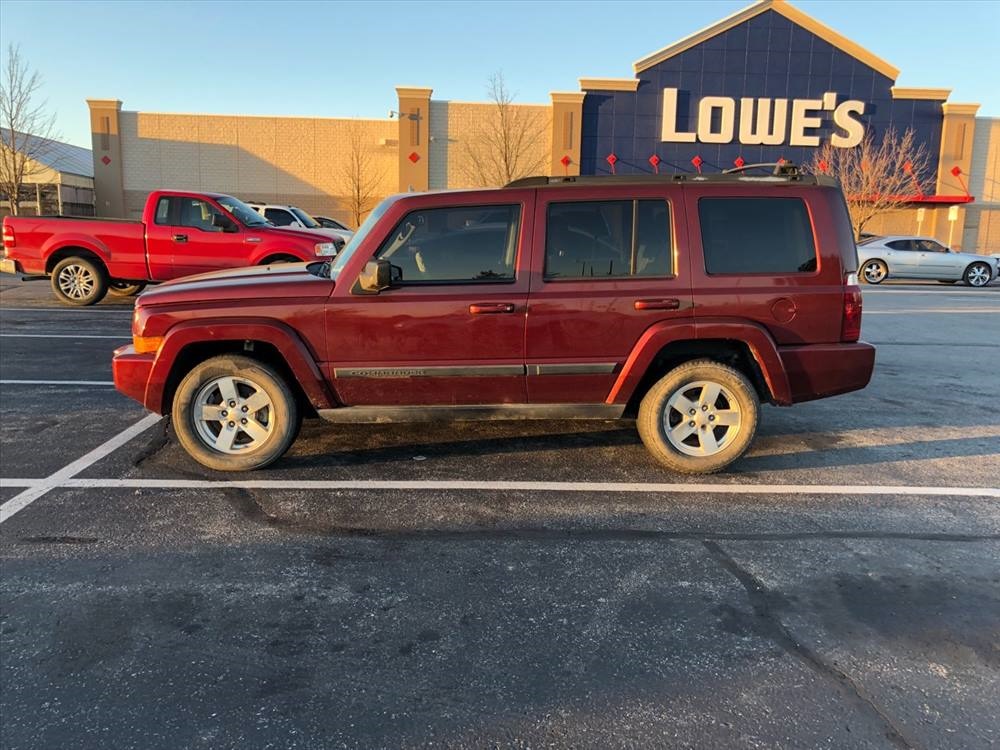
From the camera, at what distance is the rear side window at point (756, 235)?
495 centimetres

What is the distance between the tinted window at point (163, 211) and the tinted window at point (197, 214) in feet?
0.73

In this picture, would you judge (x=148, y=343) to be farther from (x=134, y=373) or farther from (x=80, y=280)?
(x=80, y=280)

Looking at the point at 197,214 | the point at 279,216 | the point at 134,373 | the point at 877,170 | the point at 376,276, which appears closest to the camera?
the point at 376,276

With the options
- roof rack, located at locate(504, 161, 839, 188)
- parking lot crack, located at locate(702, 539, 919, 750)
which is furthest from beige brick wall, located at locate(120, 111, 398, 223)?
parking lot crack, located at locate(702, 539, 919, 750)

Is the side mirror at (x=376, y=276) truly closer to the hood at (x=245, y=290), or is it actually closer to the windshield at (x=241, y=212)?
the hood at (x=245, y=290)

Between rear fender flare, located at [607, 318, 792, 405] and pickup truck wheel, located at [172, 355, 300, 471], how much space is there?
2.26 meters

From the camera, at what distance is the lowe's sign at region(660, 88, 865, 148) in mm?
33531

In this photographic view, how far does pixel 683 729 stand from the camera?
253 cm

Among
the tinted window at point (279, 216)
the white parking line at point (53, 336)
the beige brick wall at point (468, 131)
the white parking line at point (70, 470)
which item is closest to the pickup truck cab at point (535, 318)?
the white parking line at point (70, 470)

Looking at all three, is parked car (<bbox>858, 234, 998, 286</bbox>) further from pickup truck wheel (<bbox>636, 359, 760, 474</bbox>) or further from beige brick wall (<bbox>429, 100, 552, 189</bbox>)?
pickup truck wheel (<bbox>636, 359, 760, 474</bbox>)

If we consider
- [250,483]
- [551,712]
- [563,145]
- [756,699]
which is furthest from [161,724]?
[563,145]

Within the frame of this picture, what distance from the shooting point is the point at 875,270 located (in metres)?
22.4

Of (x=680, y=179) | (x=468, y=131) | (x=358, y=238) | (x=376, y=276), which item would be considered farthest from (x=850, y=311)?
(x=468, y=131)

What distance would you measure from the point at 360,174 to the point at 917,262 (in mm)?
23570
